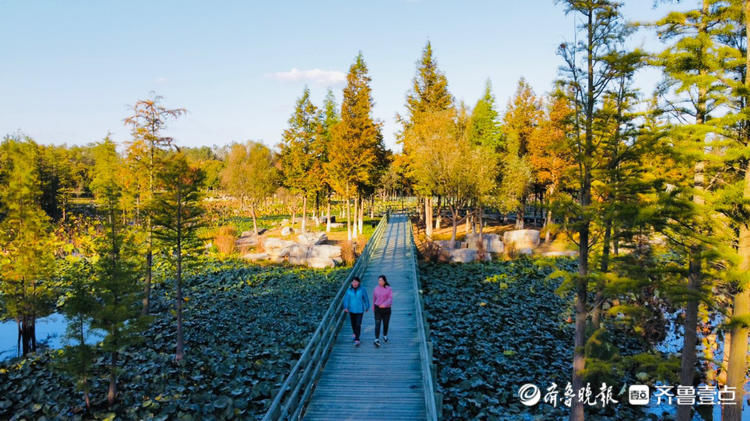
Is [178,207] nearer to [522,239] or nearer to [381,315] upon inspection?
[381,315]

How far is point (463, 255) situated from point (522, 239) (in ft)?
22.3

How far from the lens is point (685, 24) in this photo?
9.38m

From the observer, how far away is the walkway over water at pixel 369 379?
7812 mm

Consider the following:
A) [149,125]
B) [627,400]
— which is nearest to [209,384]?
[149,125]

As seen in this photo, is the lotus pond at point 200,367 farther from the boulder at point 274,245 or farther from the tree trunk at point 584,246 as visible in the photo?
the boulder at point 274,245

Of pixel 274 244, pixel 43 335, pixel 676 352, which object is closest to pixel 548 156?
pixel 676 352

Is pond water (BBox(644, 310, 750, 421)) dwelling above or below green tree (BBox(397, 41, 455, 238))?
below

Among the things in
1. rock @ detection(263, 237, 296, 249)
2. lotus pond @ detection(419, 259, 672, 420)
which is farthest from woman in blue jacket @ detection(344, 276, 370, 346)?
rock @ detection(263, 237, 296, 249)

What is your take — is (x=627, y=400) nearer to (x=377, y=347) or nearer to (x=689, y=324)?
(x=689, y=324)

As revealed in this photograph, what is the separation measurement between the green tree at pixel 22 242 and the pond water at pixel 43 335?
1319 mm

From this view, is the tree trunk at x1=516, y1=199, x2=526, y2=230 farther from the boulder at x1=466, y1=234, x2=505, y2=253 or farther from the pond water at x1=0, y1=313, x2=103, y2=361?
the pond water at x1=0, y1=313, x2=103, y2=361

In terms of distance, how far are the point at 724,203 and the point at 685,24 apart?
174 inches

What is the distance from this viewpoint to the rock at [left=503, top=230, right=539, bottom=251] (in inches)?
1174

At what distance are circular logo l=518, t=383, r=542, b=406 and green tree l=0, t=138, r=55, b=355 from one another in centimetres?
1723
